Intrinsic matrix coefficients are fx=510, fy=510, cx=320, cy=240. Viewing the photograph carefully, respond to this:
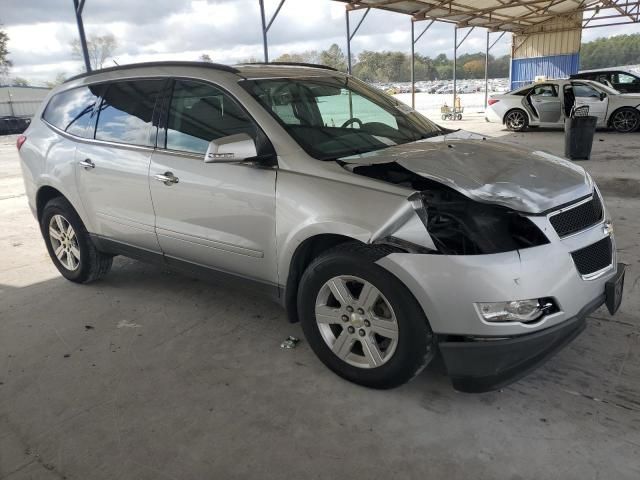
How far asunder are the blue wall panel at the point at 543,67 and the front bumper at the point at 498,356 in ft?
83.1

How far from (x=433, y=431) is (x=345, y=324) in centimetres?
69

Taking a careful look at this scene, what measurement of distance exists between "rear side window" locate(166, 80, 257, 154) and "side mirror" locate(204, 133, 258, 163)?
25 cm

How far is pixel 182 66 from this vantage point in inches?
138

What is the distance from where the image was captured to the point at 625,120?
43.3ft

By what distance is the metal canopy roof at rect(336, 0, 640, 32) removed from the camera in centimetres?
1584

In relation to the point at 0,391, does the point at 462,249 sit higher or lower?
higher

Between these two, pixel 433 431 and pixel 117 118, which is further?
pixel 117 118

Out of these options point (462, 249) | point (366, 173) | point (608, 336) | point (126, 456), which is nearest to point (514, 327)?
point (462, 249)

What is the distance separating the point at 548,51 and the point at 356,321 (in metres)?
26.6

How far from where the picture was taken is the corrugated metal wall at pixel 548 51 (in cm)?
2394

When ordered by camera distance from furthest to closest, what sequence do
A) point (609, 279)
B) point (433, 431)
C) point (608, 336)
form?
point (608, 336), point (609, 279), point (433, 431)

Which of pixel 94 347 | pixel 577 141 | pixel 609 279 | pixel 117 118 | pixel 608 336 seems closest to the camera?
pixel 609 279

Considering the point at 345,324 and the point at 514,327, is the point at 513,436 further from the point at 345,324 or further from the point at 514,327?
the point at 345,324

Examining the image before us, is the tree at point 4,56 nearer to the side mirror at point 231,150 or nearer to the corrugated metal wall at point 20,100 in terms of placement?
the corrugated metal wall at point 20,100
